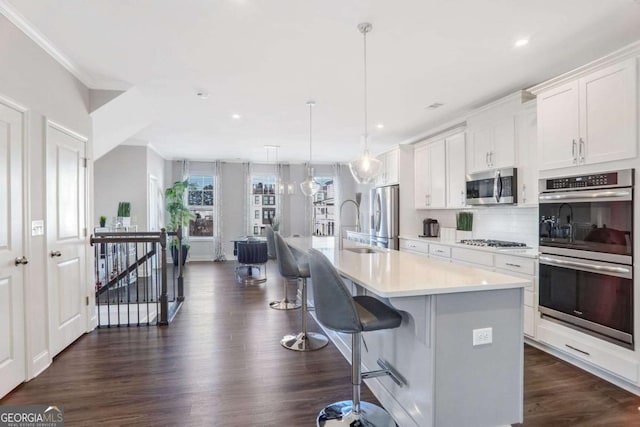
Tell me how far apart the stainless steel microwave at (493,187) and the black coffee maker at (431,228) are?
1315mm

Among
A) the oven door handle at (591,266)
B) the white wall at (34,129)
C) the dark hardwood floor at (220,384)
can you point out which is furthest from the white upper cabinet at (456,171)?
the white wall at (34,129)

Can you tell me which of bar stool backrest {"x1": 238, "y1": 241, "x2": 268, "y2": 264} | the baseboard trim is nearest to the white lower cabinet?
the baseboard trim

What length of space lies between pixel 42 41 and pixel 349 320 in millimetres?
3306

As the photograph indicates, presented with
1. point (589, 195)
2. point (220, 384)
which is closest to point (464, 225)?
point (589, 195)

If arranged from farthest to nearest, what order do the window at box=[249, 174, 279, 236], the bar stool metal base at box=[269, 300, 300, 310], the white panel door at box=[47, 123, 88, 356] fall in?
the window at box=[249, 174, 279, 236] → the bar stool metal base at box=[269, 300, 300, 310] → the white panel door at box=[47, 123, 88, 356]

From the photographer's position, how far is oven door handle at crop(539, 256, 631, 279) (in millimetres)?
2469

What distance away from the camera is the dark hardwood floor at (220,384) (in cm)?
217

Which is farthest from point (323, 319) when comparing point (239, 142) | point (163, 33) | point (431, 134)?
point (239, 142)

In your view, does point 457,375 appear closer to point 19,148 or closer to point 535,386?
point 535,386

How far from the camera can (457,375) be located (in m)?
1.87

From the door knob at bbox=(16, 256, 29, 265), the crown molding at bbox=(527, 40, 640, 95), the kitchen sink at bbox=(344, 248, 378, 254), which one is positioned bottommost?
the kitchen sink at bbox=(344, 248, 378, 254)

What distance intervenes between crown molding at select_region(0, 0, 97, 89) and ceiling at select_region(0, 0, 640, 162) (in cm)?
3

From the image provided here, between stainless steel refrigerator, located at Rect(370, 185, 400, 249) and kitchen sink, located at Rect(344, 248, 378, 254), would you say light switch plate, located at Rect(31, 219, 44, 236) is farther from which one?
stainless steel refrigerator, located at Rect(370, 185, 400, 249)

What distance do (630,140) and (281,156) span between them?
22.5 feet
